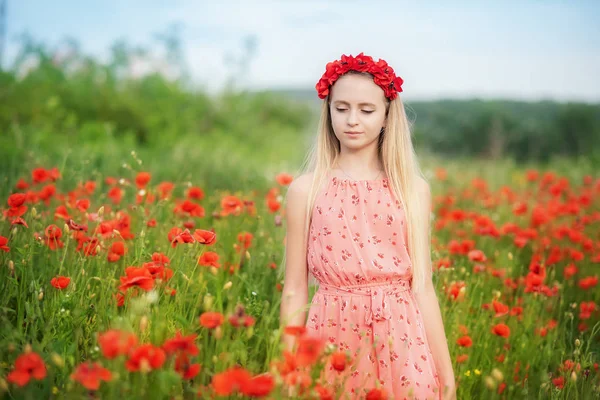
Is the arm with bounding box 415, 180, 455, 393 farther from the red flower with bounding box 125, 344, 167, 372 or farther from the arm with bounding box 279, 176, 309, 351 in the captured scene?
the red flower with bounding box 125, 344, 167, 372

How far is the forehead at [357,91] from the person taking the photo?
2.28 m

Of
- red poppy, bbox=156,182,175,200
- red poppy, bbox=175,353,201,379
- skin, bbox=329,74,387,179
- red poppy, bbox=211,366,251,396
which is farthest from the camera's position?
red poppy, bbox=156,182,175,200

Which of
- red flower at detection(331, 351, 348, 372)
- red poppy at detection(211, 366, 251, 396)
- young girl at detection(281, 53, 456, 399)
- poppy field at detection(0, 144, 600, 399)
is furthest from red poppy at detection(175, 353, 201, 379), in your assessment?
young girl at detection(281, 53, 456, 399)

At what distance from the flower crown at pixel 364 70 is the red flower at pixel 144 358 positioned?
4.43 feet

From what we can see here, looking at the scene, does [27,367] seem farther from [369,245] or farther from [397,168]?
[397,168]

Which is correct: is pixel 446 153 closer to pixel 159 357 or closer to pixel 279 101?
pixel 279 101

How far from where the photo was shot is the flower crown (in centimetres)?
229

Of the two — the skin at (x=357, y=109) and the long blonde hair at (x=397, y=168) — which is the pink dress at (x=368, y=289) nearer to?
the long blonde hair at (x=397, y=168)

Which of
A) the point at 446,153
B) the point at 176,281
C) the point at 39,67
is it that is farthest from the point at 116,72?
the point at 176,281

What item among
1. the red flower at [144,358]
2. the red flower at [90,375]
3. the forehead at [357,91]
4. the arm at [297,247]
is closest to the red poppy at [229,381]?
the red flower at [144,358]

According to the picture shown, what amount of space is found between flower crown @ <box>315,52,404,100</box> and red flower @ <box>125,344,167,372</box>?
1352 mm

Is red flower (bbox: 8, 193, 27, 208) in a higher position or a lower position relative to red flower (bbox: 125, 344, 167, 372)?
higher

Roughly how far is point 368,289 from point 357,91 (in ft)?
2.56

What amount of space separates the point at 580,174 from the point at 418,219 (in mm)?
7327
